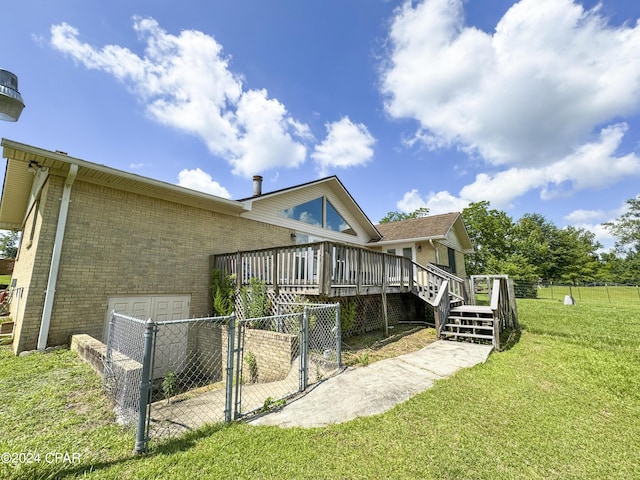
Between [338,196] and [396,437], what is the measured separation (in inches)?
455

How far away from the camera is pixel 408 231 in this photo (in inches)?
659

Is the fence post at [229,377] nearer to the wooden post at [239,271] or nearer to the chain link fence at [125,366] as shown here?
the chain link fence at [125,366]

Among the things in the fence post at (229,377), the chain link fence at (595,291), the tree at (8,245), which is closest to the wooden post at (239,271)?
the fence post at (229,377)

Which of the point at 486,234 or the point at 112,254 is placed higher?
the point at 486,234

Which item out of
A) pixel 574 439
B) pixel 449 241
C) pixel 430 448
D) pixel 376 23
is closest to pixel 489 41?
pixel 376 23

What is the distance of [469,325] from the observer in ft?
25.6

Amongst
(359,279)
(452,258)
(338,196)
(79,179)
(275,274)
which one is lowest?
(359,279)

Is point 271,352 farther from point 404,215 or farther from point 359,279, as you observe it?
point 404,215

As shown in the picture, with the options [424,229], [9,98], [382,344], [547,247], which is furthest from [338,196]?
[547,247]

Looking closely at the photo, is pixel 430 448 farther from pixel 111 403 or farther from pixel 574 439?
pixel 111 403

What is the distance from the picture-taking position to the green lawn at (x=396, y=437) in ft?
7.88

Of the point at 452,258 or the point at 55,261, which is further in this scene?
the point at 452,258

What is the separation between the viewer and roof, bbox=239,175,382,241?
10.0m

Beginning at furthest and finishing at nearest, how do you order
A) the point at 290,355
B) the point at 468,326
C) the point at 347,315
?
the point at 347,315 → the point at 468,326 → the point at 290,355
